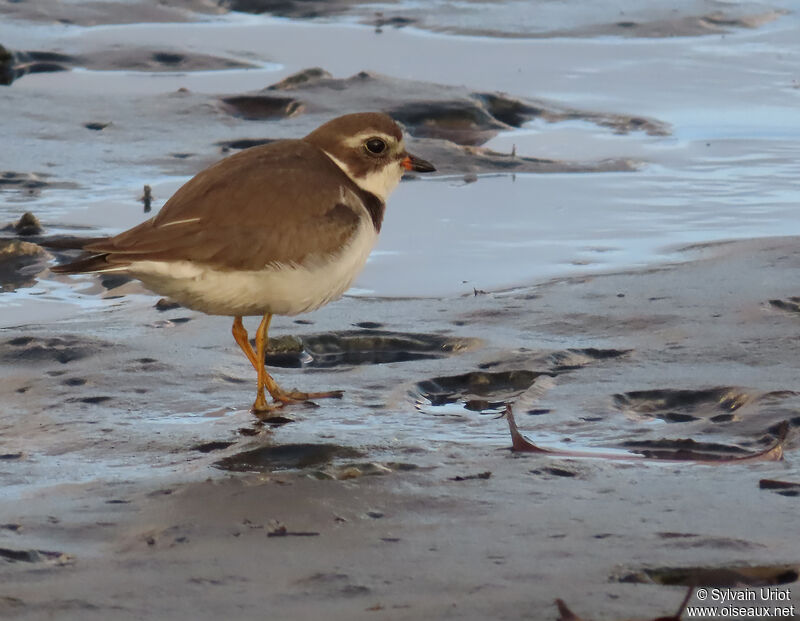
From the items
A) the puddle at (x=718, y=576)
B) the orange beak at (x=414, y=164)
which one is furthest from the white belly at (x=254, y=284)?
the puddle at (x=718, y=576)

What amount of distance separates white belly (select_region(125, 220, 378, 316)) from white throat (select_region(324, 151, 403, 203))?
1.32 feet

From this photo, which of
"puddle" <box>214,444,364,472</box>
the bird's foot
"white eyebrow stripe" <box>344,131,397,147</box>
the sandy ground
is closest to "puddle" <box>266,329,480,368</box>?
the sandy ground

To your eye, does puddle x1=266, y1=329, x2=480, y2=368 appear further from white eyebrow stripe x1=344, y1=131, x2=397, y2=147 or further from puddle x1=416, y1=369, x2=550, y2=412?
white eyebrow stripe x1=344, y1=131, x2=397, y2=147

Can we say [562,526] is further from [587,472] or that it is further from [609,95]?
[609,95]

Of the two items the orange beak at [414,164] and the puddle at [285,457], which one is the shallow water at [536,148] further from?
the puddle at [285,457]

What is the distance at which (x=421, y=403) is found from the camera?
16.3ft

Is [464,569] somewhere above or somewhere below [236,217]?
below

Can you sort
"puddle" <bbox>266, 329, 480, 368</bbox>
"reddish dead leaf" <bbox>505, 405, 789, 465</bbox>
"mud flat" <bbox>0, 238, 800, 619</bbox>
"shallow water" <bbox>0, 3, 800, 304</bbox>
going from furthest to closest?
"shallow water" <bbox>0, 3, 800, 304</bbox> < "puddle" <bbox>266, 329, 480, 368</bbox> < "reddish dead leaf" <bbox>505, 405, 789, 465</bbox> < "mud flat" <bbox>0, 238, 800, 619</bbox>

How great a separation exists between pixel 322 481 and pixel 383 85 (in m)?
6.79

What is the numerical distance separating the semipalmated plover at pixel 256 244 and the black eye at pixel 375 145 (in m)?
0.29

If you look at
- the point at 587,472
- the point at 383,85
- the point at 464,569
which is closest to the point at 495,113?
the point at 383,85

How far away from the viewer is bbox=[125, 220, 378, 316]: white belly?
473 cm

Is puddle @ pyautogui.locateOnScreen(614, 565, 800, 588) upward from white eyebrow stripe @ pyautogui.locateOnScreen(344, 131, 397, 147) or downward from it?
downward

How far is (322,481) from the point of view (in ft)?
13.5
